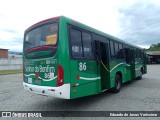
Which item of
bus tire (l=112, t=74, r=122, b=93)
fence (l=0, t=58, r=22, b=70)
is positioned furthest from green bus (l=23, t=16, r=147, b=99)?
fence (l=0, t=58, r=22, b=70)

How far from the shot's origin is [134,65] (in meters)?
11.6

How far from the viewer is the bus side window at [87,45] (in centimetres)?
589

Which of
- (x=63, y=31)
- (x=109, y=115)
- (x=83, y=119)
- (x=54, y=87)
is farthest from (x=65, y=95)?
(x=63, y=31)

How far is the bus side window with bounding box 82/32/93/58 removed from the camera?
589cm

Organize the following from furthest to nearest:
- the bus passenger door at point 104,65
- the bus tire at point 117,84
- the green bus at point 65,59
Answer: the bus tire at point 117,84, the bus passenger door at point 104,65, the green bus at point 65,59

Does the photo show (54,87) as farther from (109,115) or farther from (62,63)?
(109,115)

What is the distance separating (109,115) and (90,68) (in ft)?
5.88

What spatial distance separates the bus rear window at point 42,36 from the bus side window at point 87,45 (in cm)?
118

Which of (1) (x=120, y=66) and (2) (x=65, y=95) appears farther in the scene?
(1) (x=120, y=66)

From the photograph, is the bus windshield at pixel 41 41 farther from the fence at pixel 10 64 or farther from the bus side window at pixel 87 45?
the fence at pixel 10 64

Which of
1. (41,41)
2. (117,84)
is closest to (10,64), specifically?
(117,84)

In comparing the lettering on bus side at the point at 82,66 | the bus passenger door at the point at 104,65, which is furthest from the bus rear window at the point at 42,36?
the bus passenger door at the point at 104,65

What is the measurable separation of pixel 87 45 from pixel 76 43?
2.45 feet

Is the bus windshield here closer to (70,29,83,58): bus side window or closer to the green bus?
the green bus
